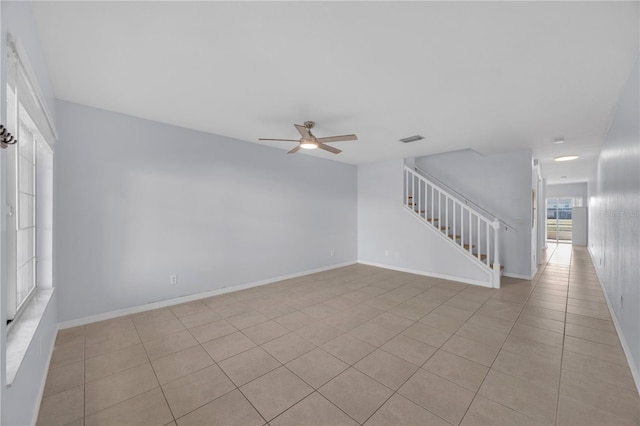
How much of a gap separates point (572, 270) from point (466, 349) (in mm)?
5741

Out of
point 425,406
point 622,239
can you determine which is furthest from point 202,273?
point 622,239

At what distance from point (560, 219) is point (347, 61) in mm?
15032

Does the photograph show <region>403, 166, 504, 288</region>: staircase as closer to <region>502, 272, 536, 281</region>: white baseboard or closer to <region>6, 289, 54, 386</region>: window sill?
<region>502, 272, 536, 281</region>: white baseboard

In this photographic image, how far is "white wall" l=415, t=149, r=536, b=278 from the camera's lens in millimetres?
5387

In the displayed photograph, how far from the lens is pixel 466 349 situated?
2.67m

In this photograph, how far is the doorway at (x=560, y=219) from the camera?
1204 centimetres

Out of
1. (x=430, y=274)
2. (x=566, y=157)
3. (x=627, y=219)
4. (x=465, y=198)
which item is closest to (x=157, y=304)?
(x=430, y=274)

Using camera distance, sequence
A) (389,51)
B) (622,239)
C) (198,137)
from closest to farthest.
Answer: (389,51)
(622,239)
(198,137)

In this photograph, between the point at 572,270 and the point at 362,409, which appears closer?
the point at 362,409

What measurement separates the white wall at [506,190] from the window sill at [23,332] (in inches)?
277

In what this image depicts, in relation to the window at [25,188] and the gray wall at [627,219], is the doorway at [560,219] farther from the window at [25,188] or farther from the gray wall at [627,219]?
the window at [25,188]

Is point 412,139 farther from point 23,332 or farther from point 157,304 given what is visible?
point 23,332

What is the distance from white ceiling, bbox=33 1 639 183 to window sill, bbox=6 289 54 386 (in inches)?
83.1

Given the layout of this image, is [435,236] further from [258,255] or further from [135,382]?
[135,382]
